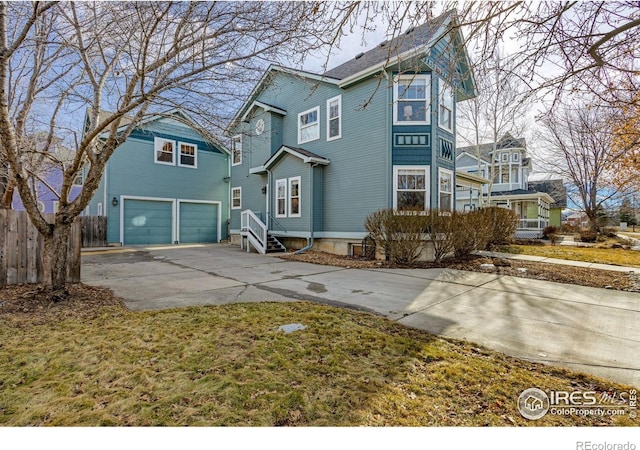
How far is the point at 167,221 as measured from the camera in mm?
17062

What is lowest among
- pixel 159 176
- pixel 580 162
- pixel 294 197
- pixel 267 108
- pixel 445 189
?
pixel 294 197

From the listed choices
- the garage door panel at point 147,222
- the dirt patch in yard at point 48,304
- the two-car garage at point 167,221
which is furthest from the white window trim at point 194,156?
the dirt patch in yard at point 48,304

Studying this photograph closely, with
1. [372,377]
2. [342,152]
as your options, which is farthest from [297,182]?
[372,377]

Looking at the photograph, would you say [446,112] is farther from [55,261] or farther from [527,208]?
[527,208]

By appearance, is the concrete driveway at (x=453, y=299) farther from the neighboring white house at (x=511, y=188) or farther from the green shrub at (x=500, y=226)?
the neighboring white house at (x=511, y=188)

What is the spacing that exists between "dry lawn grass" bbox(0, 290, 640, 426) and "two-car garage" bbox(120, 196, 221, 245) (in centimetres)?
1326

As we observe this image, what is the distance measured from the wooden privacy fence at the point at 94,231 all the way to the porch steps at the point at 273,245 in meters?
8.29

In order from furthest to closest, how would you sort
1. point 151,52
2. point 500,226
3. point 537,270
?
point 500,226 → point 537,270 → point 151,52

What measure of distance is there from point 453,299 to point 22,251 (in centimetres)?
774

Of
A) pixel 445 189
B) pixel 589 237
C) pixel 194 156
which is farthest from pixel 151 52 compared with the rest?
pixel 589 237

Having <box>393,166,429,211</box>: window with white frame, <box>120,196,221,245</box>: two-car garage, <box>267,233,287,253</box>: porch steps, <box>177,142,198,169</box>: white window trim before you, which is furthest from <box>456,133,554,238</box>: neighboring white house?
<box>177,142,198,169</box>: white window trim

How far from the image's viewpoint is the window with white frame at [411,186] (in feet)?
35.2
